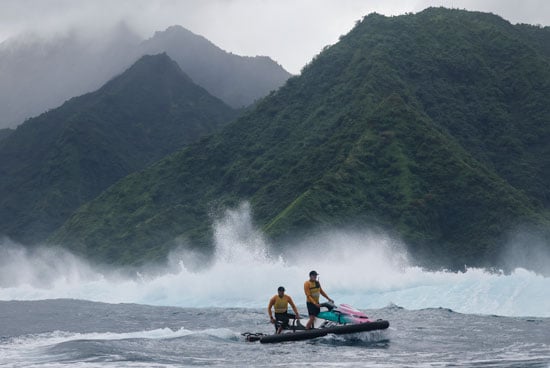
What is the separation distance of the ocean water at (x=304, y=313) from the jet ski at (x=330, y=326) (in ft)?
1.04

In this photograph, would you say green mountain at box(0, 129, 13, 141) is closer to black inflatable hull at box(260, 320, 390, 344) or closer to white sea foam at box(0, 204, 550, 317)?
white sea foam at box(0, 204, 550, 317)

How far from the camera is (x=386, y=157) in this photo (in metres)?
97.3

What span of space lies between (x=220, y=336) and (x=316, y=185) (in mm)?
62379

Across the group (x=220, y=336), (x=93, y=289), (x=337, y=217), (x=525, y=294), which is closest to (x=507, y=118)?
(x=337, y=217)

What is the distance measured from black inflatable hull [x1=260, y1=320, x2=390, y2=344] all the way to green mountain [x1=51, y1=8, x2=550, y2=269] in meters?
53.1

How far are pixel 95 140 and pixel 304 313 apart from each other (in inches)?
4884

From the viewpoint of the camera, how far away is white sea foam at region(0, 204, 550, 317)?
4144cm

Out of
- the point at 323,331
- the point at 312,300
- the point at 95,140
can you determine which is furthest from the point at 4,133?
the point at 323,331

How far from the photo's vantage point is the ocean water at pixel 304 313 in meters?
25.7

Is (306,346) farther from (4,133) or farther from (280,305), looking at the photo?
(4,133)

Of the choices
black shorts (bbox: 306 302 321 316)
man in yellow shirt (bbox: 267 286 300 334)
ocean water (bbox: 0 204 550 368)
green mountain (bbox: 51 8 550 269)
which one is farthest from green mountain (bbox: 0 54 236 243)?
black shorts (bbox: 306 302 321 316)

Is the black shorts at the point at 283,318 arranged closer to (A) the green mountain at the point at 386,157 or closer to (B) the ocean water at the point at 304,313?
(B) the ocean water at the point at 304,313

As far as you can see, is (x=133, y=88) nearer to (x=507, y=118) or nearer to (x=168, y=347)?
(x=507, y=118)

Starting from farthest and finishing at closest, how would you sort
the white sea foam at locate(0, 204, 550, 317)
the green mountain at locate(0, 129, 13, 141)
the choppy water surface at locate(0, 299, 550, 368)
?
the green mountain at locate(0, 129, 13, 141) → the white sea foam at locate(0, 204, 550, 317) → the choppy water surface at locate(0, 299, 550, 368)
